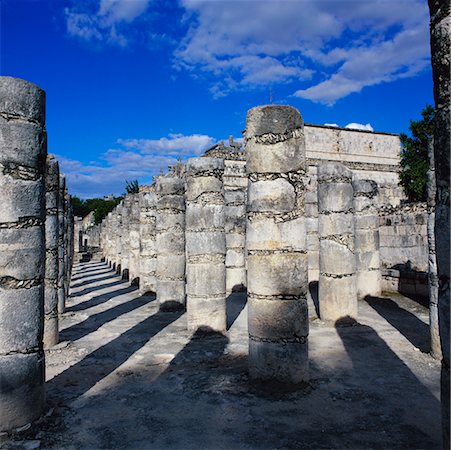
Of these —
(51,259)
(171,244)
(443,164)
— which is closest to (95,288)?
(171,244)

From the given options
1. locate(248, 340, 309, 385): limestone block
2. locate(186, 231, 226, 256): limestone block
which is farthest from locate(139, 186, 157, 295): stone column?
locate(248, 340, 309, 385): limestone block

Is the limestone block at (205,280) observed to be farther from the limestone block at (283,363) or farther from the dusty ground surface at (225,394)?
the limestone block at (283,363)

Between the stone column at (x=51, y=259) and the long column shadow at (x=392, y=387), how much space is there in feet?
17.6

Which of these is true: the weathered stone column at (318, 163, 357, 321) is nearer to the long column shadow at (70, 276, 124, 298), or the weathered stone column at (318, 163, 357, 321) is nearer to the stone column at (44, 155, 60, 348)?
the stone column at (44, 155, 60, 348)

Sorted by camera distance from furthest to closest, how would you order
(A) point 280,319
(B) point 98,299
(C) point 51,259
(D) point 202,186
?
1. (B) point 98,299
2. (D) point 202,186
3. (C) point 51,259
4. (A) point 280,319

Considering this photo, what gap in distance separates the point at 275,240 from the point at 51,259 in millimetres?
4671

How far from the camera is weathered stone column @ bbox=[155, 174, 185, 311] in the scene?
11000 mm

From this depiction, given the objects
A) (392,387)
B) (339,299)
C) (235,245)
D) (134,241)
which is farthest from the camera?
(134,241)

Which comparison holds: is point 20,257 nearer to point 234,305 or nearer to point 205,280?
point 205,280

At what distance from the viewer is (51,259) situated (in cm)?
807

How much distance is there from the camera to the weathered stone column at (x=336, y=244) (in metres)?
9.18

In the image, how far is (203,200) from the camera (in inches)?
341

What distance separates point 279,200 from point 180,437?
328cm

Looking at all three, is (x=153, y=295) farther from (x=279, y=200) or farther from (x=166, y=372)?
(x=279, y=200)
